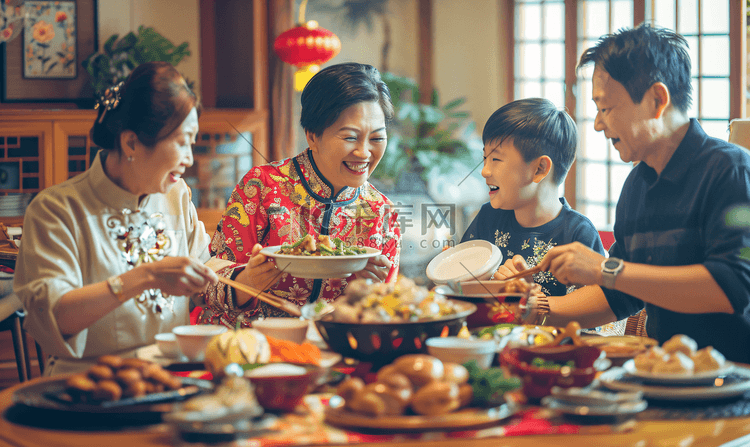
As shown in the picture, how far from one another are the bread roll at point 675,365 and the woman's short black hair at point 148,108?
3.55 feet

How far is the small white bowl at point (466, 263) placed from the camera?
63.6 inches

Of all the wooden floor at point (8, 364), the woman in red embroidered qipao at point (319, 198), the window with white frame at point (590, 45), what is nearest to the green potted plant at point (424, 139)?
the window with white frame at point (590, 45)

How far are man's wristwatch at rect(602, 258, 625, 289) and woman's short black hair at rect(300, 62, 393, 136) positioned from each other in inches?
33.0

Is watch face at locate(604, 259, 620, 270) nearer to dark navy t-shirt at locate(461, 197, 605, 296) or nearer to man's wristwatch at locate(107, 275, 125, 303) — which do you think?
dark navy t-shirt at locate(461, 197, 605, 296)

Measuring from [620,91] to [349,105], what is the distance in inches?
28.8

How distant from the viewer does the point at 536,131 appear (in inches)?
82.6

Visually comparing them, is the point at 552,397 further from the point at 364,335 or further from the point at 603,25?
the point at 603,25

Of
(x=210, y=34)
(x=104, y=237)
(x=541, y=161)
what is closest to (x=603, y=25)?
(x=210, y=34)

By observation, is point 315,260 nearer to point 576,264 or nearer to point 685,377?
point 576,264

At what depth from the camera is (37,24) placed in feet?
16.5

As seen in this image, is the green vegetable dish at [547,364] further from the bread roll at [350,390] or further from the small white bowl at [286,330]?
the small white bowl at [286,330]

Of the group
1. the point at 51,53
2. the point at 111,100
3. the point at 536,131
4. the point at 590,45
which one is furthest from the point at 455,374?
the point at 590,45

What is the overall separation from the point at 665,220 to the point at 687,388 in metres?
0.65

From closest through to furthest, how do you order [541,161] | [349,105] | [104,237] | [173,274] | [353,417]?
[353,417]
[173,274]
[104,237]
[349,105]
[541,161]
